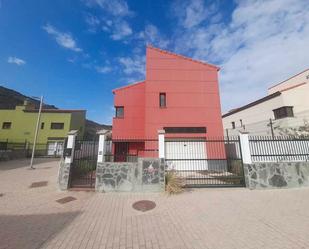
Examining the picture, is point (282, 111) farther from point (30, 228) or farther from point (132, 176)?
point (30, 228)

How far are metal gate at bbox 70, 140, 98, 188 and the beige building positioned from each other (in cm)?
1419

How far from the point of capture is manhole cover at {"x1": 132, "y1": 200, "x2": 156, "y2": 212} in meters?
5.97

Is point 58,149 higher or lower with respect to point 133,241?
higher

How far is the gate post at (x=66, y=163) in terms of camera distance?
7.90 metres

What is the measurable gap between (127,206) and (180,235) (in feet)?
8.59

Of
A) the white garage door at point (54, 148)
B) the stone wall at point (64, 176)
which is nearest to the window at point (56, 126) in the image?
the white garage door at point (54, 148)

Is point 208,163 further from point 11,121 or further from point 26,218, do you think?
point 11,121

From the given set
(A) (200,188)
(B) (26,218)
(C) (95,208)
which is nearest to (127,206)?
(C) (95,208)

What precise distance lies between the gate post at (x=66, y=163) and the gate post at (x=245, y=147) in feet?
26.8

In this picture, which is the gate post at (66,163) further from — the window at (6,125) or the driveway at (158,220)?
the window at (6,125)

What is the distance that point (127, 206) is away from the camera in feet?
20.2

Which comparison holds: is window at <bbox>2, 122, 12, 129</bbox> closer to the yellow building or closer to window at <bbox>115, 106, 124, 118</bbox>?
the yellow building

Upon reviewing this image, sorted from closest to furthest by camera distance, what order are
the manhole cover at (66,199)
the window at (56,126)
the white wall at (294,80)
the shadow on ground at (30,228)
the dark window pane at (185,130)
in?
1. the shadow on ground at (30,228)
2. the manhole cover at (66,199)
3. the dark window pane at (185,130)
4. the white wall at (294,80)
5. the window at (56,126)

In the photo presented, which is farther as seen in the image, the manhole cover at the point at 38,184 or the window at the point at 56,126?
the window at the point at 56,126
